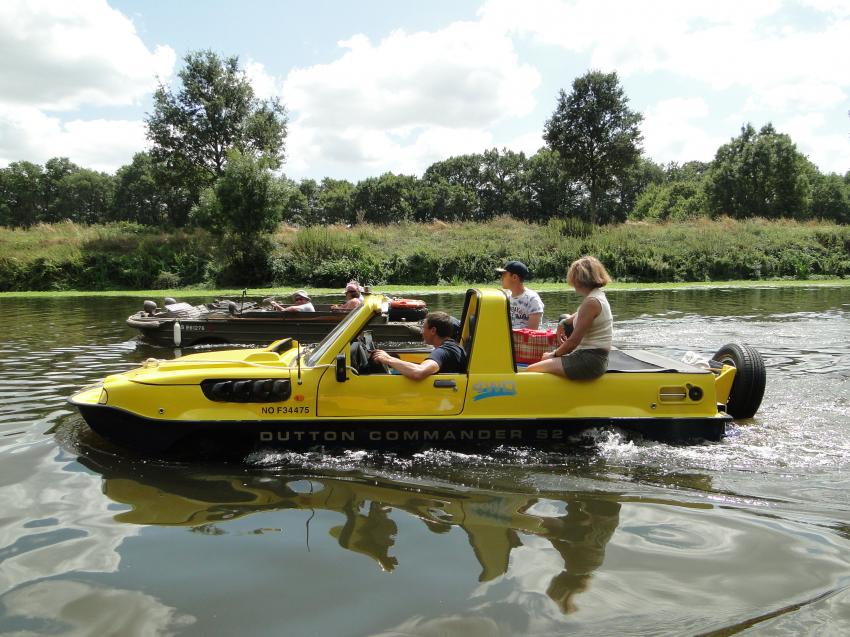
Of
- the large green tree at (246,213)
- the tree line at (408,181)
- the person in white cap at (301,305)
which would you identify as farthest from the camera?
the tree line at (408,181)

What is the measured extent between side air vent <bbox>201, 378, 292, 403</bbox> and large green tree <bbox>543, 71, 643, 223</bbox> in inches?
1765

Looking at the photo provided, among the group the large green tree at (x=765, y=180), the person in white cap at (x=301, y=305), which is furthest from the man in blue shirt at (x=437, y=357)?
the large green tree at (x=765, y=180)

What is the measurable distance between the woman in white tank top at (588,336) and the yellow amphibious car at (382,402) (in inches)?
4.5

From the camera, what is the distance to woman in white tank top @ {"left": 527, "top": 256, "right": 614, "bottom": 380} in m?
6.00

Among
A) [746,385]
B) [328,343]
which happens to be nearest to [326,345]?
[328,343]

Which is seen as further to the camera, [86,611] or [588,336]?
[588,336]

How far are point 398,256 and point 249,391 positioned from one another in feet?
107

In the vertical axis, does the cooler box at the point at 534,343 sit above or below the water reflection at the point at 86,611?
above

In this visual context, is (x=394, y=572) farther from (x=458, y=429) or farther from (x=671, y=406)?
(x=671, y=406)

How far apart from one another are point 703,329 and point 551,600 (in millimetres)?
14163

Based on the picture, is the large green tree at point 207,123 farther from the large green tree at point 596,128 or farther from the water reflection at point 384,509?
the water reflection at point 384,509

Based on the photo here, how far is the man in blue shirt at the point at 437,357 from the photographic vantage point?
5.84 meters

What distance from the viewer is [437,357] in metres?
5.96

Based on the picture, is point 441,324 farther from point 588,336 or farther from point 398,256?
point 398,256
